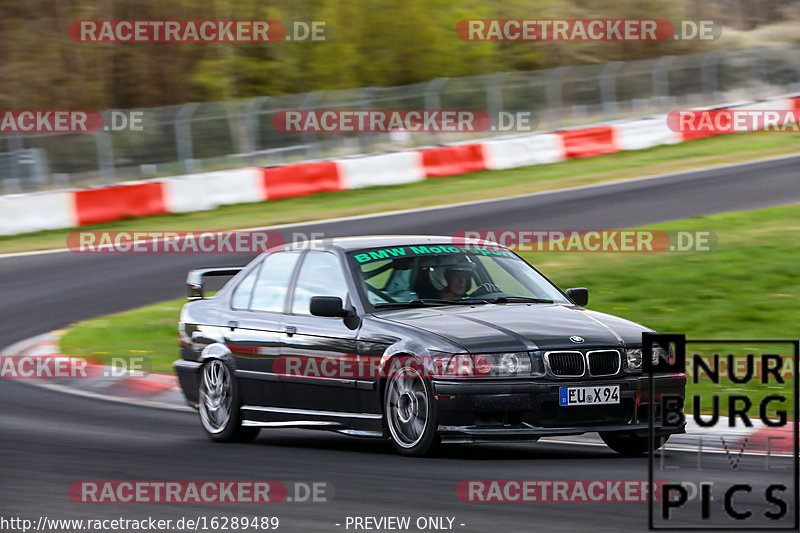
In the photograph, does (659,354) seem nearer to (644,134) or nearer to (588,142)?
(588,142)

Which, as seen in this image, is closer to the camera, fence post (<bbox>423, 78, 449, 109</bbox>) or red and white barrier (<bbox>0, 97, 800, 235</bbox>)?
red and white barrier (<bbox>0, 97, 800, 235</bbox>)

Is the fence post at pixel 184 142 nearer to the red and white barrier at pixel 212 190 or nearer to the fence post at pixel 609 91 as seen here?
the red and white barrier at pixel 212 190

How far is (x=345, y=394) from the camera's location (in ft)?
29.3

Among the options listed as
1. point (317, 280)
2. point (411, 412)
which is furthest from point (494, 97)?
point (411, 412)

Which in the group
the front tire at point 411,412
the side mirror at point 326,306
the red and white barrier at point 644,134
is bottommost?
the front tire at point 411,412

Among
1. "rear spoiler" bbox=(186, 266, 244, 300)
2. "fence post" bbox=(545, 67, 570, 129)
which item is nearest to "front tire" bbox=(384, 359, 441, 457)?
"rear spoiler" bbox=(186, 266, 244, 300)

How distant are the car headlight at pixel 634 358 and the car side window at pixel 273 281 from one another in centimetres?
260

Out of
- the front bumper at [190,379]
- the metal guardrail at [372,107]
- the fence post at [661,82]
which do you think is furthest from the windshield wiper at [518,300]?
the fence post at [661,82]

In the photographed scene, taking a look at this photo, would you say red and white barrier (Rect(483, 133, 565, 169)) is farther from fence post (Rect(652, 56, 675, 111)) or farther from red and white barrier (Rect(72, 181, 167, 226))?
red and white barrier (Rect(72, 181, 167, 226))

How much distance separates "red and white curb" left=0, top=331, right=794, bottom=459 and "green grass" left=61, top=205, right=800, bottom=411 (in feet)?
1.21

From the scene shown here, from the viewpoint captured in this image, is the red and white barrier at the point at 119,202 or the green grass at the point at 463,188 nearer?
the green grass at the point at 463,188

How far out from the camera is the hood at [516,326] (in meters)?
8.16

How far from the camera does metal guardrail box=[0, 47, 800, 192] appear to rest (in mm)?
24109

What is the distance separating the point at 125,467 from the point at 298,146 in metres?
18.3
